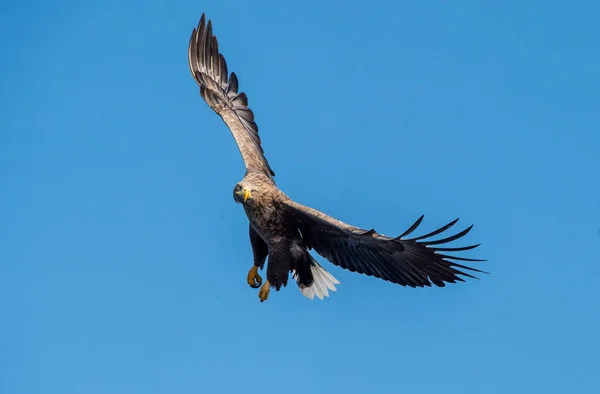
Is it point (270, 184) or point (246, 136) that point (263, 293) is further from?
point (246, 136)

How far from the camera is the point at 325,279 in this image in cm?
1041

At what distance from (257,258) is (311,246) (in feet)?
1.94

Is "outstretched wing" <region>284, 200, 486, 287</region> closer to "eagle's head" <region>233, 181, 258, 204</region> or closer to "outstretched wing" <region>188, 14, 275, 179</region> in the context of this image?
"eagle's head" <region>233, 181, 258, 204</region>

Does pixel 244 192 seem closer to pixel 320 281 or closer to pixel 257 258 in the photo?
pixel 257 258

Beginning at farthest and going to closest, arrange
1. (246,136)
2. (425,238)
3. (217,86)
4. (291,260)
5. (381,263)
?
(217,86) → (246,136) → (291,260) → (381,263) → (425,238)

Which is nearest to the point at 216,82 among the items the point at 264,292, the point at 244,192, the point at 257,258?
the point at 257,258

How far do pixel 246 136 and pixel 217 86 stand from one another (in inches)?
43.9

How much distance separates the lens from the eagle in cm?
891

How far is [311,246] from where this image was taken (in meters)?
9.87

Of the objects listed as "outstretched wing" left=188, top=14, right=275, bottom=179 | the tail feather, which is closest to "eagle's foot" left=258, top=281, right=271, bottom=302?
the tail feather

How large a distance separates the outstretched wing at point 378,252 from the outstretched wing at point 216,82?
2.06 metres

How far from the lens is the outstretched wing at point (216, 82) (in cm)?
1154

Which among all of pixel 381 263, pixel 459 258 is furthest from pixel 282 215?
pixel 459 258

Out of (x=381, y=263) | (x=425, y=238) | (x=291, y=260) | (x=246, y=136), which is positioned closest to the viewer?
(x=425, y=238)
